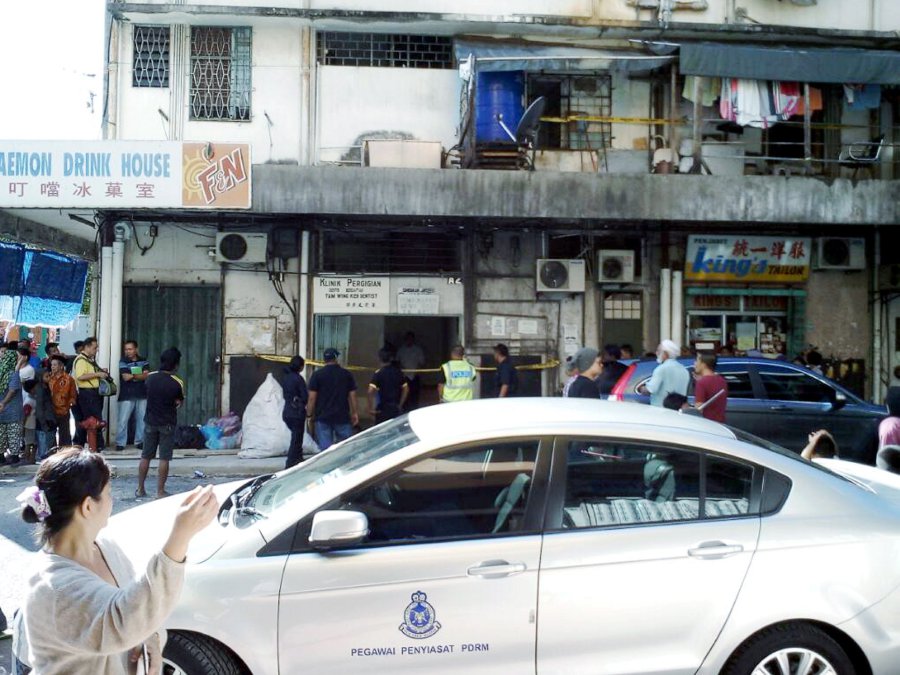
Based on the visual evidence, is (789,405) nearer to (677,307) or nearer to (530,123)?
(677,307)

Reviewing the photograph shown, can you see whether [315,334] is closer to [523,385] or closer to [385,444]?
[523,385]

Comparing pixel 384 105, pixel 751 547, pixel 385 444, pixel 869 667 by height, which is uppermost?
pixel 384 105

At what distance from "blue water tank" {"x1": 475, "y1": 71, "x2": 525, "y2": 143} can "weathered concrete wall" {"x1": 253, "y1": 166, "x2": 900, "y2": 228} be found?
2.01 meters

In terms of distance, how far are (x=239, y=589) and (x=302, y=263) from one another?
10486mm

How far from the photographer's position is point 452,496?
12.3ft

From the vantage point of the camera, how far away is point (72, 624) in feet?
6.51

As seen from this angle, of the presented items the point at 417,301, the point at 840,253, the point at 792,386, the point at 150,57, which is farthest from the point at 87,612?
the point at 840,253

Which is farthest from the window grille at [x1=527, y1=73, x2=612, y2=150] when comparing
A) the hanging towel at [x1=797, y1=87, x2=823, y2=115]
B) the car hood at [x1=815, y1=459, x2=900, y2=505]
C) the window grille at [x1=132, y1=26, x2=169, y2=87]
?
the car hood at [x1=815, y1=459, x2=900, y2=505]

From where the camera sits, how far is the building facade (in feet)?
43.7

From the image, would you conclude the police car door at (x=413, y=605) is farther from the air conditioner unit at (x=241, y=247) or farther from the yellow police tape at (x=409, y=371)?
the air conditioner unit at (x=241, y=247)

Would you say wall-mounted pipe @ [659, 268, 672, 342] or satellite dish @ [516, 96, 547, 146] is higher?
satellite dish @ [516, 96, 547, 146]

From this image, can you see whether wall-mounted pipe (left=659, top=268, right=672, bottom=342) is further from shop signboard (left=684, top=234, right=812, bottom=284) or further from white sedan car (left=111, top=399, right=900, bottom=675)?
white sedan car (left=111, top=399, right=900, bottom=675)

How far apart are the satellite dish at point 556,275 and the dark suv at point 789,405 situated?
13.1 feet

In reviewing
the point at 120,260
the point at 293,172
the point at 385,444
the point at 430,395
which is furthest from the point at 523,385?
the point at 385,444
